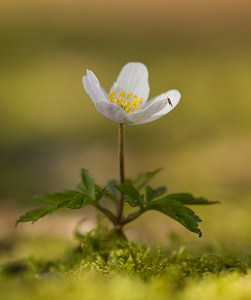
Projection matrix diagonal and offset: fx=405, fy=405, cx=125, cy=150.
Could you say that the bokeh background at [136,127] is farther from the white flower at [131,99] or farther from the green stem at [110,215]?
the white flower at [131,99]

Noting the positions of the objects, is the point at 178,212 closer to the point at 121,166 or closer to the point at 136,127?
the point at 121,166

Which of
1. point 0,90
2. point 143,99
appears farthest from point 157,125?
point 143,99

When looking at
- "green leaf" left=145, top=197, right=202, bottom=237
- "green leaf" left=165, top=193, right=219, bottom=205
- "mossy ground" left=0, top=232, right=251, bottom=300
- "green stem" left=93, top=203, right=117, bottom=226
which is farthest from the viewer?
"green stem" left=93, top=203, right=117, bottom=226

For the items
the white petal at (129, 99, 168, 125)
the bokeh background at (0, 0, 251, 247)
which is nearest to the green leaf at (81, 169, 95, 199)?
the white petal at (129, 99, 168, 125)

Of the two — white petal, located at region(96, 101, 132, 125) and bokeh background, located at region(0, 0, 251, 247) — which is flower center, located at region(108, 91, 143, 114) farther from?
bokeh background, located at region(0, 0, 251, 247)

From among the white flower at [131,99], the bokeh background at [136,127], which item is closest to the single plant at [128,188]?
the white flower at [131,99]

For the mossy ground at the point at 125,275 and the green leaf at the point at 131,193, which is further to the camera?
the green leaf at the point at 131,193

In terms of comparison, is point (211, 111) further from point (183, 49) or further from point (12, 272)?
point (12, 272)
